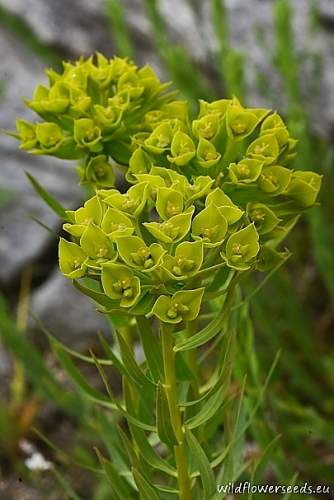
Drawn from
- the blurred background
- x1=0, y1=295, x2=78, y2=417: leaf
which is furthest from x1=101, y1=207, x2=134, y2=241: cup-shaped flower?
x1=0, y1=295, x2=78, y2=417: leaf

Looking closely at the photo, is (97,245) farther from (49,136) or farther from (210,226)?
(49,136)

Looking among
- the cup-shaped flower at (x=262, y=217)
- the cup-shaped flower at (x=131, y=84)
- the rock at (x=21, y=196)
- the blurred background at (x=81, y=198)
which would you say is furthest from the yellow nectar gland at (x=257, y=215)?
the rock at (x=21, y=196)

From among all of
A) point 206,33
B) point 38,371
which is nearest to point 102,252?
point 38,371

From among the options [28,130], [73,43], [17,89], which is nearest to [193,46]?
[73,43]

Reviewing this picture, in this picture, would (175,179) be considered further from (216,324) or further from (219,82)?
(219,82)

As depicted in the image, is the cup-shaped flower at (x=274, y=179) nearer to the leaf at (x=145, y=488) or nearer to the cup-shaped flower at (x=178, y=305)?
the cup-shaped flower at (x=178, y=305)

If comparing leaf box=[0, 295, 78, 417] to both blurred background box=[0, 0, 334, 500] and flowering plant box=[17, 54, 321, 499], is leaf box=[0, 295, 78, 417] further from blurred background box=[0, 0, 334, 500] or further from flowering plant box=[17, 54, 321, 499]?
flowering plant box=[17, 54, 321, 499]
